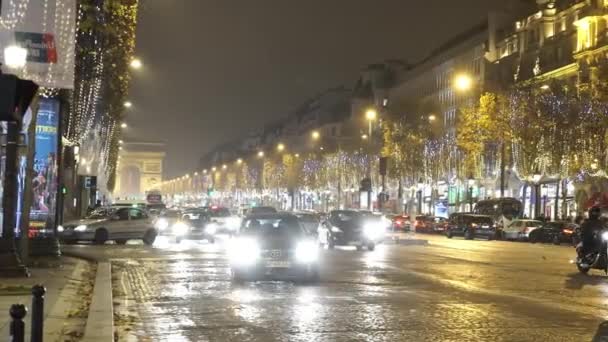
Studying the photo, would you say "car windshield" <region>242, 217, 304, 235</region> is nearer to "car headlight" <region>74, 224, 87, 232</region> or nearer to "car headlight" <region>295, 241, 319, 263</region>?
"car headlight" <region>295, 241, 319, 263</region>

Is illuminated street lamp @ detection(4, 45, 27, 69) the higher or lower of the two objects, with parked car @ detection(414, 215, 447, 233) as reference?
higher

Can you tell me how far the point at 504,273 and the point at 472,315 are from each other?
10.3 meters

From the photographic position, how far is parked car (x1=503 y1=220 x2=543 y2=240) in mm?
58666

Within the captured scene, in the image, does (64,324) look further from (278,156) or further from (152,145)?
(152,145)

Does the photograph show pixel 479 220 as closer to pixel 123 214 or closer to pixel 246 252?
pixel 123 214

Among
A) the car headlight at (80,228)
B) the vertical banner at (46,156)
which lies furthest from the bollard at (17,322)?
the car headlight at (80,228)

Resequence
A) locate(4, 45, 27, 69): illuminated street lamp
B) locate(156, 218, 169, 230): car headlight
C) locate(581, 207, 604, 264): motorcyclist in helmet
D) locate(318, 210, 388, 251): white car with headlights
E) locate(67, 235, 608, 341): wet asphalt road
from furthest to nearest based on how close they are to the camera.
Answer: locate(156, 218, 169, 230): car headlight < locate(318, 210, 388, 251): white car with headlights < locate(581, 207, 604, 264): motorcyclist in helmet < locate(4, 45, 27, 69): illuminated street lamp < locate(67, 235, 608, 341): wet asphalt road

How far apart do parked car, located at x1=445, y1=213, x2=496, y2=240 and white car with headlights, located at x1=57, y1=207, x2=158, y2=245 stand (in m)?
24.8

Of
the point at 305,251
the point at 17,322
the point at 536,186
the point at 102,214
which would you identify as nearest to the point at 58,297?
the point at 305,251

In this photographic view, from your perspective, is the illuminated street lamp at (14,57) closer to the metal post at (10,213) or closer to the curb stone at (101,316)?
the curb stone at (101,316)

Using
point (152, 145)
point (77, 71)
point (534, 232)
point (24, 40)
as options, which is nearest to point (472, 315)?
point (24, 40)

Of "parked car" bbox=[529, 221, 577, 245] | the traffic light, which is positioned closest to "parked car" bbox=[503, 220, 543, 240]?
"parked car" bbox=[529, 221, 577, 245]

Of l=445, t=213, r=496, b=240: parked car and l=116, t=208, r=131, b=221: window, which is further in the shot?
l=445, t=213, r=496, b=240: parked car

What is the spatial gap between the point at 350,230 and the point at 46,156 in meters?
15.9
